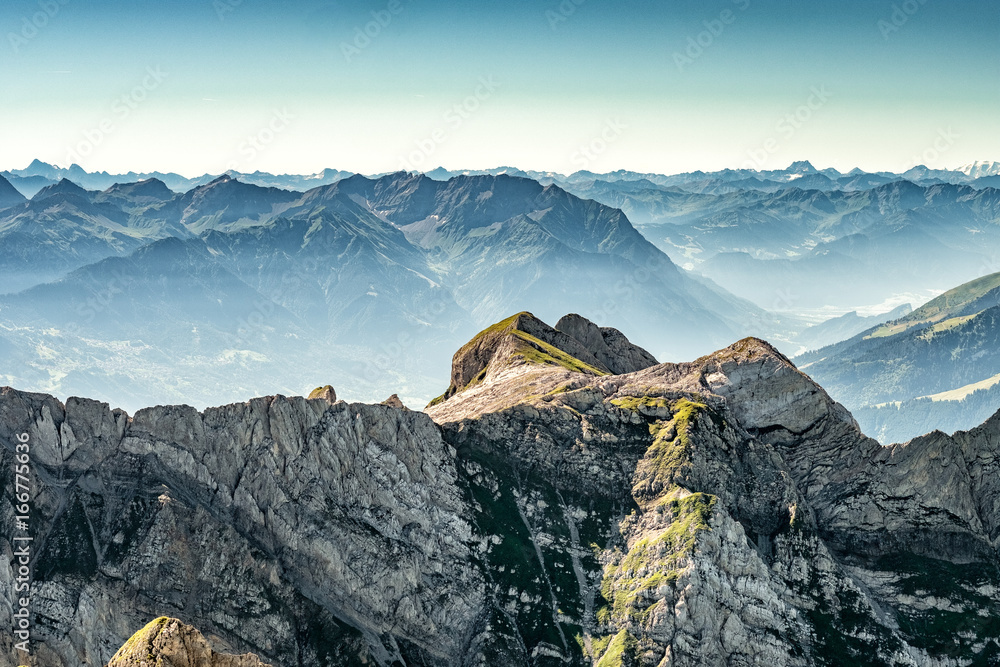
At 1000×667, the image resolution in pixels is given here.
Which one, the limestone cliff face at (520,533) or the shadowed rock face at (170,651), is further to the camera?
the limestone cliff face at (520,533)

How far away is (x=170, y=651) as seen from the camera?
71.9 meters

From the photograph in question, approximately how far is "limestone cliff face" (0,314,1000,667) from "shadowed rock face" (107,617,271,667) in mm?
64762

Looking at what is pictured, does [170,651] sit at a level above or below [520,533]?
below

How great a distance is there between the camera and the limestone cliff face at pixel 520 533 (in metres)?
144

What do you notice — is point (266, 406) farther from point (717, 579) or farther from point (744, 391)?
point (744, 391)

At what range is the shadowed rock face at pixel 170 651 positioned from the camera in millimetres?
71188

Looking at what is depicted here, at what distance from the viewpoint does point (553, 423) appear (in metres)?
178

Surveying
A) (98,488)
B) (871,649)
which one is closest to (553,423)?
(871,649)

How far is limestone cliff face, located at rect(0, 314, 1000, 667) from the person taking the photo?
472 feet

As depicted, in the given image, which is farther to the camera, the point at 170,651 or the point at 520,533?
the point at 520,533

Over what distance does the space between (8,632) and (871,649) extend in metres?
144

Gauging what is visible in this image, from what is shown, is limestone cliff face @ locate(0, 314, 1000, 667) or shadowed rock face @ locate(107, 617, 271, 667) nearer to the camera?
shadowed rock face @ locate(107, 617, 271, 667)

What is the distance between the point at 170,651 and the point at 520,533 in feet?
322

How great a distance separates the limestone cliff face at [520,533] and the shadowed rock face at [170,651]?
2550 inches
